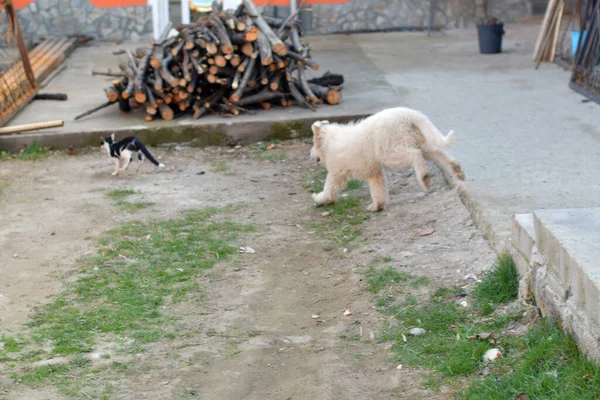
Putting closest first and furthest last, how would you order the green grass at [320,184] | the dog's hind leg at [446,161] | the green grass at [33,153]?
1. the dog's hind leg at [446,161]
2. the green grass at [320,184]
3. the green grass at [33,153]

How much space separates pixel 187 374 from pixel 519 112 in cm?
665

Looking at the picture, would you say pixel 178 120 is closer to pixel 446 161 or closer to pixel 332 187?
pixel 332 187

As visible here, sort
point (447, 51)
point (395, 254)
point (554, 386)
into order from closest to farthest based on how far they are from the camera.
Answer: point (554, 386), point (395, 254), point (447, 51)

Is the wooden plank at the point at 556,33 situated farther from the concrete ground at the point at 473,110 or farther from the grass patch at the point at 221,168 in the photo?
the grass patch at the point at 221,168

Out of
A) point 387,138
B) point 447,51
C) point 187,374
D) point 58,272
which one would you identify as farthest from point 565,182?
point 447,51

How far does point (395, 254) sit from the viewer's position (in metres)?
6.70

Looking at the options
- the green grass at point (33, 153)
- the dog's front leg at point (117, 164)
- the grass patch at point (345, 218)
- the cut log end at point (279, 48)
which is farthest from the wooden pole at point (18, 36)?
the grass patch at point (345, 218)

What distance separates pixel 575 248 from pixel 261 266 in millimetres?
3033

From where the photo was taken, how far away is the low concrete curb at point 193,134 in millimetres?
10891

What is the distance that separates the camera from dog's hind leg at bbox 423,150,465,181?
24.3 feet

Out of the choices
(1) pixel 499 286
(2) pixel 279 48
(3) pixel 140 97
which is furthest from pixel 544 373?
(3) pixel 140 97

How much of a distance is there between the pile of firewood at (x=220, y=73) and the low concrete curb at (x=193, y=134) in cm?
39

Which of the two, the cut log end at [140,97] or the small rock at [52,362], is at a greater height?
the cut log end at [140,97]

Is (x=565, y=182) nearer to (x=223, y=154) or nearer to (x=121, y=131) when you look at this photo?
(x=223, y=154)
